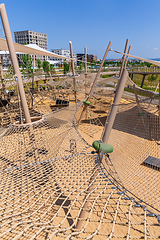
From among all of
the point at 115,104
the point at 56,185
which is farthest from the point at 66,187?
the point at 115,104

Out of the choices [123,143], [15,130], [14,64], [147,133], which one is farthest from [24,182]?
[147,133]

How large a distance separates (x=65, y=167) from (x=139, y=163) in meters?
2.51

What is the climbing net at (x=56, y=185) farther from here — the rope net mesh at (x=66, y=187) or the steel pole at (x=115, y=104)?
the steel pole at (x=115, y=104)

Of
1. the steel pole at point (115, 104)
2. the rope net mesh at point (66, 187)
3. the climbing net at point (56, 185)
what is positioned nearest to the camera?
the rope net mesh at point (66, 187)

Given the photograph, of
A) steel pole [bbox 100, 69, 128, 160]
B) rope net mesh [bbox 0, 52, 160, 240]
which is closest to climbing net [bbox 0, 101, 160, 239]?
rope net mesh [bbox 0, 52, 160, 240]

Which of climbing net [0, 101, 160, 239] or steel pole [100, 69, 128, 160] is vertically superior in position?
steel pole [100, 69, 128, 160]

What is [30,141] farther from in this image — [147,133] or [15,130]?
[147,133]

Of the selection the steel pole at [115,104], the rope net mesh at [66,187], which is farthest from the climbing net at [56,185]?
the steel pole at [115,104]

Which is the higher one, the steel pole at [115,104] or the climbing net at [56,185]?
the steel pole at [115,104]

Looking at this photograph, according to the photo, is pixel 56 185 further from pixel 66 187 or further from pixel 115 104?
pixel 115 104

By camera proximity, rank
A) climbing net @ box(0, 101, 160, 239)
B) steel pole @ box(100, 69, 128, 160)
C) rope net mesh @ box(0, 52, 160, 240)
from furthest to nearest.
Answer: steel pole @ box(100, 69, 128, 160)
climbing net @ box(0, 101, 160, 239)
rope net mesh @ box(0, 52, 160, 240)

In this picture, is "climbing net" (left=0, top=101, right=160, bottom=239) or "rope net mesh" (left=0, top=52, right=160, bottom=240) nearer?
"rope net mesh" (left=0, top=52, right=160, bottom=240)

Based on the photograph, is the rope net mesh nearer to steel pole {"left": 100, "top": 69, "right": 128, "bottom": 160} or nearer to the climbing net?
the climbing net

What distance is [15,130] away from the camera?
249 cm
